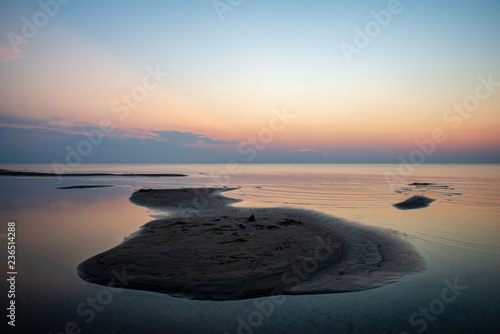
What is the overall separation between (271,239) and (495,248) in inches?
516

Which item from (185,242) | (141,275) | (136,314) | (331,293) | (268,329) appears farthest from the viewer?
(185,242)

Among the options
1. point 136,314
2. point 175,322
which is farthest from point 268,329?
point 136,314

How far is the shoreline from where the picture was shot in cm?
1005

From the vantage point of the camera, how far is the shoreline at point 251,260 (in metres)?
10.0

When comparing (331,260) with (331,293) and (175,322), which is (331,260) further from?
(175,322)

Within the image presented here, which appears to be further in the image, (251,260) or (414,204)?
(414,204)

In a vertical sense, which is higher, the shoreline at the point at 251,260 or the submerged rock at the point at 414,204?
the shoreline at the point at 251,260

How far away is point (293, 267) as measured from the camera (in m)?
11.6

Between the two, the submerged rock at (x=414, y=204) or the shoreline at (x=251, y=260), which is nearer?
the shoreline at (x=251, y=260)

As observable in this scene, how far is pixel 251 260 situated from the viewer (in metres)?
12.0

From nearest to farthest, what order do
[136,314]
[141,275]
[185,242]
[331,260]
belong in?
[136,314] → [141,275] → [331,260] → [185,242]

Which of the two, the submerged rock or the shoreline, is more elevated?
the shoreline

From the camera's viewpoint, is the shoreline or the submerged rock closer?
the shoreline

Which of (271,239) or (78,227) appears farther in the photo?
(78,227)
